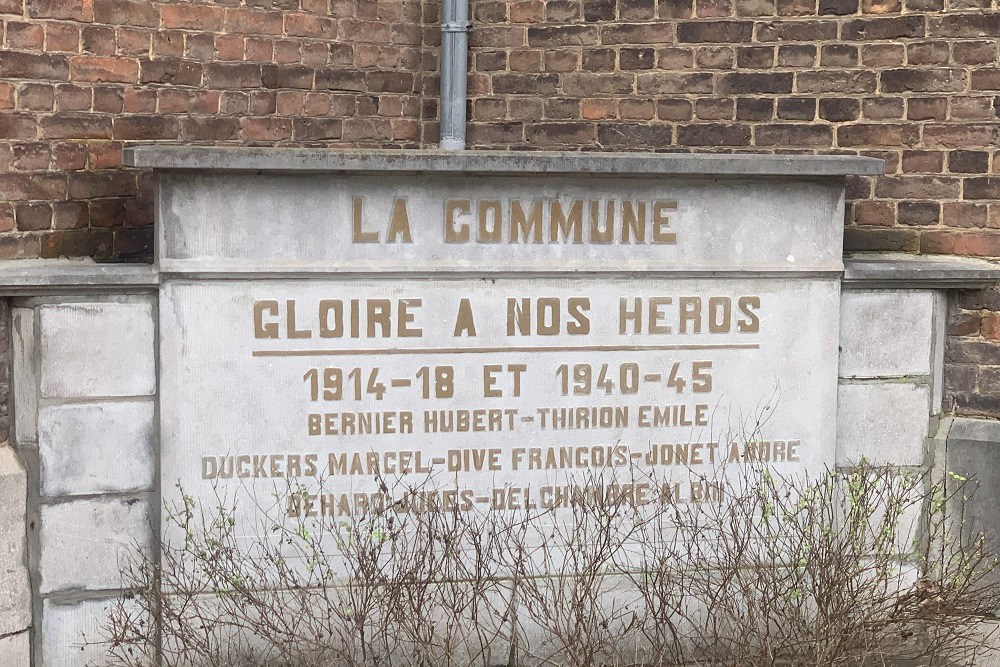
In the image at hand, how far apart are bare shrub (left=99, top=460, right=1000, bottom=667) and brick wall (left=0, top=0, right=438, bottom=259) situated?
1131mm

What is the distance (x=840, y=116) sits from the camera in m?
4.50

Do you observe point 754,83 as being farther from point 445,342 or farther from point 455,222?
point 445,342

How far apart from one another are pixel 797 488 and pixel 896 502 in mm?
421

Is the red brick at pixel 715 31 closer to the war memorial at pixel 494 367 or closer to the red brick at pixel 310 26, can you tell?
the war memorial at pixel 494 367

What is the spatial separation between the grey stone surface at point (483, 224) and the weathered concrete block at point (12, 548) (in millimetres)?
783

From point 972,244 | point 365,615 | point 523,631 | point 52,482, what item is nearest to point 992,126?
point 972,244

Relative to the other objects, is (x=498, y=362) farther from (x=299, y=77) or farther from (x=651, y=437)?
(x=299, y=77)

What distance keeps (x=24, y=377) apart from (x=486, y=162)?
1575mm

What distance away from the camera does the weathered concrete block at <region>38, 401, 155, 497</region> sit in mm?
3629

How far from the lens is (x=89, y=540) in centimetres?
370

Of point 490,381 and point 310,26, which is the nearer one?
point 490,381

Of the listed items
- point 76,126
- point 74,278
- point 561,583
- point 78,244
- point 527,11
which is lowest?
point 561,583

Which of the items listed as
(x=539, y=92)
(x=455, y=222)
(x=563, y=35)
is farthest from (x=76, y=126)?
(x=563, y=35)

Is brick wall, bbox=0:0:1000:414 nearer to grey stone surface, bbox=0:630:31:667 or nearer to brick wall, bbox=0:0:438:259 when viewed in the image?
brick wall, bbox=0:0:438:259
